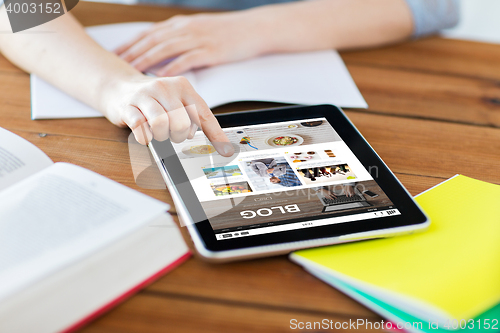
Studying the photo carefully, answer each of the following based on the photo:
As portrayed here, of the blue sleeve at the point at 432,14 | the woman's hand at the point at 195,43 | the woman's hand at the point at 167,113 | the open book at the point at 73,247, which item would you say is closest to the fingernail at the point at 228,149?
the woman's hand at the point at 167,113

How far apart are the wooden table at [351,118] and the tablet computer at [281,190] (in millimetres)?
26

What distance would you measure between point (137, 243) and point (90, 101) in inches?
12.6

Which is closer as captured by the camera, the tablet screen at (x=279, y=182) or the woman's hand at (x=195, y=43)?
the tablet screen at (x=279, y=182)

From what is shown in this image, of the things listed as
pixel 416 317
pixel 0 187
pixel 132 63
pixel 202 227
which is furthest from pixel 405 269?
pixel 132 63

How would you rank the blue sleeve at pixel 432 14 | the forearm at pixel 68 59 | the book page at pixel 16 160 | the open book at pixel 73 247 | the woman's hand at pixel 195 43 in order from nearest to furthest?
1. the open book at pixel 73 247
2. the book page at pixel 16 160
3. the forearm at pixel 68 59
4. the woman's hand at pixel 195 43
5. the blue sleeve at pixel 432 14

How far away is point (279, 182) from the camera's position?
0.44 m

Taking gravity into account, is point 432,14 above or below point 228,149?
above

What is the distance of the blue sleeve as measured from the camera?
2.90ft

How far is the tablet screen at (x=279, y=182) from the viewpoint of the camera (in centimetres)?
39

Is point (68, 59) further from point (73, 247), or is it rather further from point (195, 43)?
point (73, 247)

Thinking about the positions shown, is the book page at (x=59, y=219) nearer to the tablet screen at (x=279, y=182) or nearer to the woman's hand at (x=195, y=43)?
the tablet screen at (x=279, y=182)

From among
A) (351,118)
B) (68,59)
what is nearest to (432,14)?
(351,118)

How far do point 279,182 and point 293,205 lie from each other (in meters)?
0.04

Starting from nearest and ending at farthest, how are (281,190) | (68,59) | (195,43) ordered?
(281,190) < (68,59) < (195,43)
